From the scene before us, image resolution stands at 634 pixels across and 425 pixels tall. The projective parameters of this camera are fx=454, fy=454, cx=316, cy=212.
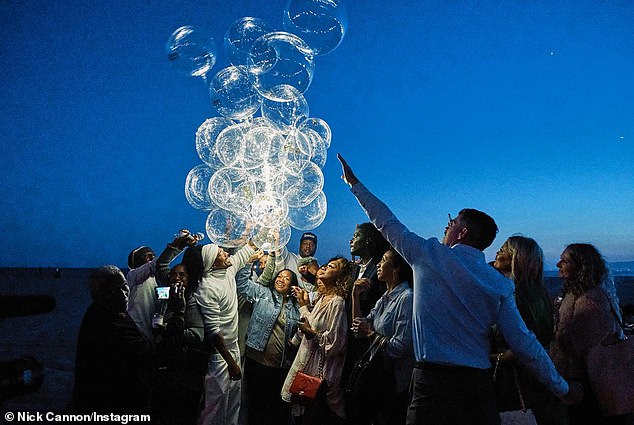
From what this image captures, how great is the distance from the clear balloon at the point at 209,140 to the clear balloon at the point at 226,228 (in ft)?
Answer: 1.67

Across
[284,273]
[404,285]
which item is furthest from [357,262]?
[404,285]

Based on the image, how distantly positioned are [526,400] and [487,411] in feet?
3.14

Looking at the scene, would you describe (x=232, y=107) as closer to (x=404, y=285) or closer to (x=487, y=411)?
(x=404, y=285)

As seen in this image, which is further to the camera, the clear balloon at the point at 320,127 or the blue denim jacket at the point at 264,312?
the clear balloon at the point at 320,127

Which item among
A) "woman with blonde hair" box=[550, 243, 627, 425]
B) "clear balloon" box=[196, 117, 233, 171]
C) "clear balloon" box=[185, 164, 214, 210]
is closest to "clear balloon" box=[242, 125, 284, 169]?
"clear balloon" box=[196, 117, 233, 171]

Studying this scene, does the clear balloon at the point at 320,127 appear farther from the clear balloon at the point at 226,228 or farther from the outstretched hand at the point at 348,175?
the outstretched hand at the point at 348,175

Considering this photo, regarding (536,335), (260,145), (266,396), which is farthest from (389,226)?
(266,396)

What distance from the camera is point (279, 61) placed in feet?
12.7

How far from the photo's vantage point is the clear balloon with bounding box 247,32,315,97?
12.5 feet

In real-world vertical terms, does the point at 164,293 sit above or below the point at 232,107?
below

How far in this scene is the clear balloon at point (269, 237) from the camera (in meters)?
4.51

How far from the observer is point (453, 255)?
7.43 feet

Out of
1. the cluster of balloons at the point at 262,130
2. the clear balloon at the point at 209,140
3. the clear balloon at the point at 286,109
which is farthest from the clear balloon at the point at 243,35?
the clear balloon at the point at 209,140

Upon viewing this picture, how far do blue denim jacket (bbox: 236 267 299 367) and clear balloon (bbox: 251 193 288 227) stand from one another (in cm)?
71
